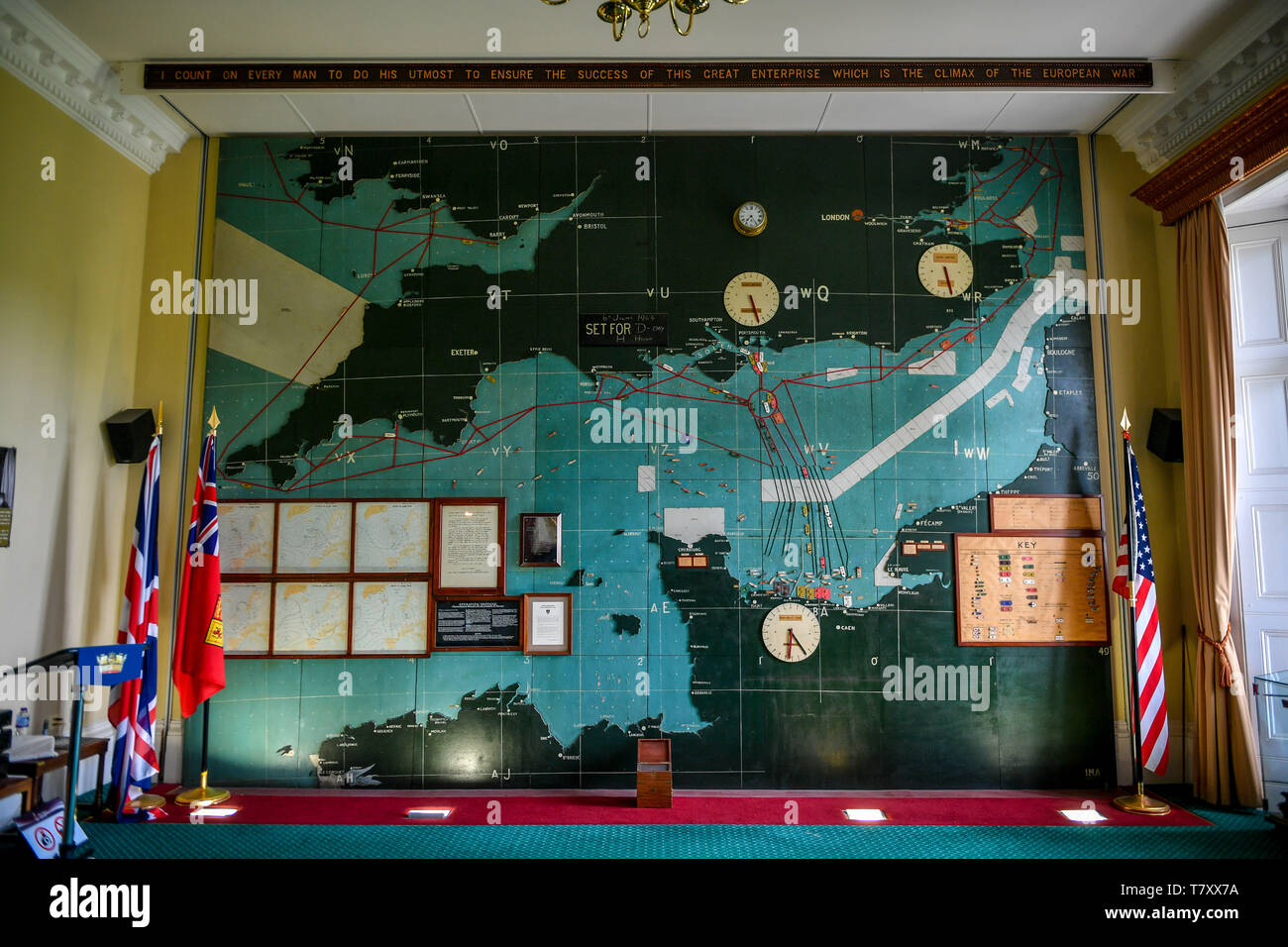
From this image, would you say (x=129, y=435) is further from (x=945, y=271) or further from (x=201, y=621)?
(x=945, y=271)

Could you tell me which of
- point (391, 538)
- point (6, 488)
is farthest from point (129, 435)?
point (391, 538)

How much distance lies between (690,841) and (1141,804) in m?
2.85

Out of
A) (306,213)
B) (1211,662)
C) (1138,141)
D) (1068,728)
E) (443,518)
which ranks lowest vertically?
(1068,728)

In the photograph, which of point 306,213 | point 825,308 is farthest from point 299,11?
point 825,308

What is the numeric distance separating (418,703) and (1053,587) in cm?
448

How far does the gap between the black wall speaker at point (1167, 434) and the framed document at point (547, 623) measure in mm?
4228

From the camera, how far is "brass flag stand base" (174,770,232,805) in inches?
192

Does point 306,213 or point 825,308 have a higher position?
point 306,213

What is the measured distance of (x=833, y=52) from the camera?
194 inches

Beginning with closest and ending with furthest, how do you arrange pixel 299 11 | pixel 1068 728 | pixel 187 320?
1. pixel 299 11
2. pixel 1068 728
3. pixel 187 320

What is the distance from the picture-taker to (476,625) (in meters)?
5.33

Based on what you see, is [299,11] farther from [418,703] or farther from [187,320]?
[418,703]

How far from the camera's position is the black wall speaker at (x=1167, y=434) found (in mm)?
5234

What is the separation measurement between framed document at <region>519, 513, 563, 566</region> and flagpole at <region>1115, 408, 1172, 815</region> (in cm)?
375
